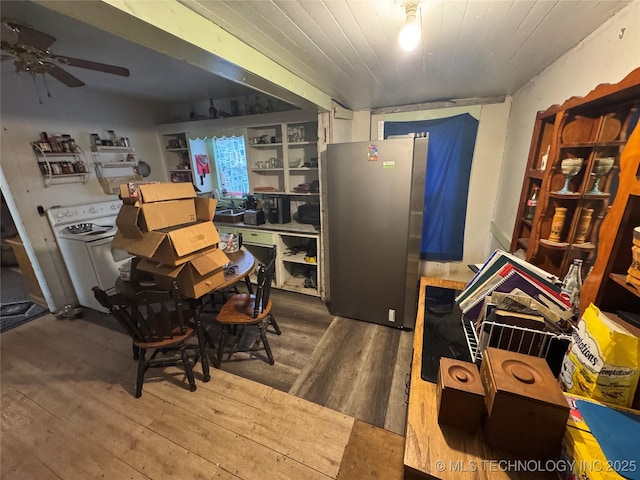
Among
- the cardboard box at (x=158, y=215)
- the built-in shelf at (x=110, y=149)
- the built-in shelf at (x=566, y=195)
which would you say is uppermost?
the built-in shelf at (x=110, y=149)

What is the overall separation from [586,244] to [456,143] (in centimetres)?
183

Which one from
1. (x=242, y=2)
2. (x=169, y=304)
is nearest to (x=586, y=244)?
(x=242, y=2)

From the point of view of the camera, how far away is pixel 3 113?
229cm

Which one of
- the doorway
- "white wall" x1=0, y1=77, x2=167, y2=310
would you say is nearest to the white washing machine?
"white wall" x1=0, y1=77, x2=167, y2=310

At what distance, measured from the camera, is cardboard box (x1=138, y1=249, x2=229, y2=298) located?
5.19ft

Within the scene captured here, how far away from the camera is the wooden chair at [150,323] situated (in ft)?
4.78

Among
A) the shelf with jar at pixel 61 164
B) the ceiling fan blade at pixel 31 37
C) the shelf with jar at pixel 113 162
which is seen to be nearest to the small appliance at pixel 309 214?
the ceiling fan blade at pixel 31 37

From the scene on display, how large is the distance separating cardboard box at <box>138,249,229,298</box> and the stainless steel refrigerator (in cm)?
112

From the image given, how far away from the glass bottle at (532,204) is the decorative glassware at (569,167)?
35 cm

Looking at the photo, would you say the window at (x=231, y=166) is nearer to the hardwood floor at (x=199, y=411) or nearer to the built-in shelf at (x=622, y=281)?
the hardwood floor at (x=199, y=411)

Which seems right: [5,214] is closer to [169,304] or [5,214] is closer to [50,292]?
[50,292]

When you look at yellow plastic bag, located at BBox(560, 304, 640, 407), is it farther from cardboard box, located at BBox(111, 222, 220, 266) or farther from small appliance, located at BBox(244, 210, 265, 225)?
small appliance, located at BBox(244, 210, 265, 225)

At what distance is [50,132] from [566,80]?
14.7 ft

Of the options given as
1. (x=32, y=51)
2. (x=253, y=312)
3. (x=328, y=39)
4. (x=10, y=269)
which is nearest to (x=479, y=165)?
(x=328, y=39)
